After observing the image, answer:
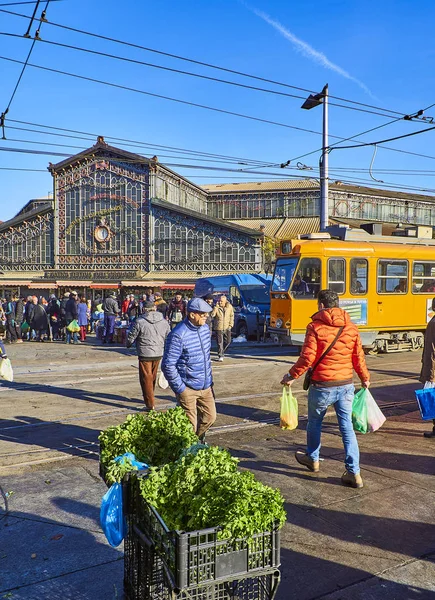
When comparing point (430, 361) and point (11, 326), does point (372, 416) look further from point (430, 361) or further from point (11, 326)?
point (11, 326)

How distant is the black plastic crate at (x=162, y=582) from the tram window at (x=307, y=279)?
39.7ft

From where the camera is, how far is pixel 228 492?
9.02 feet

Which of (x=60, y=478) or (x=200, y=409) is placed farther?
(x=200, y=409)

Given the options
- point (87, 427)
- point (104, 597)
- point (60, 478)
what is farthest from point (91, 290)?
point (104, 597)

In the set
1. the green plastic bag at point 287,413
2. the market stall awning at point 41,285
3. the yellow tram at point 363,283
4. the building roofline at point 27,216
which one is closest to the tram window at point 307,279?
the yellow tram at point 363,283

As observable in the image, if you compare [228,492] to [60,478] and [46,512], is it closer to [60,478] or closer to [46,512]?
[46,512]

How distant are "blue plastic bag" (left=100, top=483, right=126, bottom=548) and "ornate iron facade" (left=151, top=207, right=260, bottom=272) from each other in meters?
31.8

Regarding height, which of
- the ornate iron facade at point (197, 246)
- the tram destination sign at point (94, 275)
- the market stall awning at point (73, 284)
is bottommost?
the market stall awning at point (73, 284)

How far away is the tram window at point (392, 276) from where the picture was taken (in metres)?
15.6

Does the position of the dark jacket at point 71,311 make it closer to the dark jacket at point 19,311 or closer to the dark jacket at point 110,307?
the dark jacket at point 110,307

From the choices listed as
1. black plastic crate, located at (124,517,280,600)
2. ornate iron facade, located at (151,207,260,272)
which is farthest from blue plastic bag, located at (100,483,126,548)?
ornate iron facade, located at (151,207,260,272)

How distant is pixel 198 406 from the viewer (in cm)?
614

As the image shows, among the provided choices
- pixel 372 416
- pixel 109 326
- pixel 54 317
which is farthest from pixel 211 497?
pixel 54 317

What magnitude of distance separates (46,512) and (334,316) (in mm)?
3334
